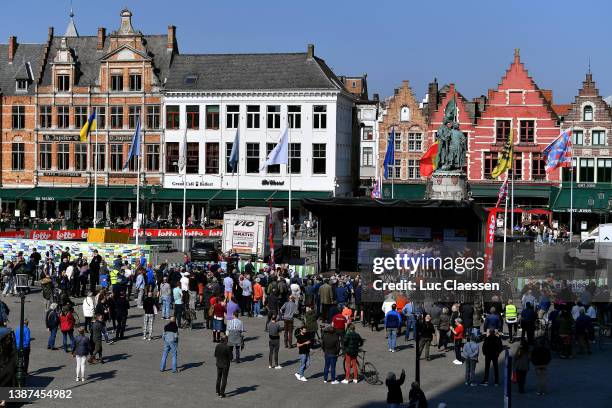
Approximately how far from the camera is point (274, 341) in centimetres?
2506

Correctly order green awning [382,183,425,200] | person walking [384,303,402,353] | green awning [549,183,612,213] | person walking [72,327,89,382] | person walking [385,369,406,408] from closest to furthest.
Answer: person walking [385,369,406,408] < person walking [72,327,89,382] < person walking [384,303,402,353] < green awning [549,183,612,213] < green awning [382,183,425,200]

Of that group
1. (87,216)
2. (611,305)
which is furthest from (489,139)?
(611,305)

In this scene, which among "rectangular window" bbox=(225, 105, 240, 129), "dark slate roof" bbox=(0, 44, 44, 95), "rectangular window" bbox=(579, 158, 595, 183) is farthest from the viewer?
"dark slate roof" bbox=(0, 44, 44, 95)

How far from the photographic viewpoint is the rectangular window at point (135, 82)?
71.3m

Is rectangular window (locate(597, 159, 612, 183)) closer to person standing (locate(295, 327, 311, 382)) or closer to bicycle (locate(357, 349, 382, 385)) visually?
bicycle (locate(357, 349, 382, 385))

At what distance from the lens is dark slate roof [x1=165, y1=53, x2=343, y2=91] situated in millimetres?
70250

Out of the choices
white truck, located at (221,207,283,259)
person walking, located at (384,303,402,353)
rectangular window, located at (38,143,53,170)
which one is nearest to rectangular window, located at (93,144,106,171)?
rectangular window, located at (38,143,53,170)

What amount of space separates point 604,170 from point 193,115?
2702 cm

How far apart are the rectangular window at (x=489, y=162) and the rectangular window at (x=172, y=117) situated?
2056 cm

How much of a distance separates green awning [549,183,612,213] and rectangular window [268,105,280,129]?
18295 mm

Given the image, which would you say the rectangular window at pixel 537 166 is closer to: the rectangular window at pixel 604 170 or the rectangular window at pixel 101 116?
the rectangular window at pixel 604 170

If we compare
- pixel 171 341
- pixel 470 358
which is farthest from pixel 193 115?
pixel 470 358

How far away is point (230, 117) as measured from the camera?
70688mm

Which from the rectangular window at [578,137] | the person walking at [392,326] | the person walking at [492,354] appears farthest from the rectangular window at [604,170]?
the person walking at [492,354]
